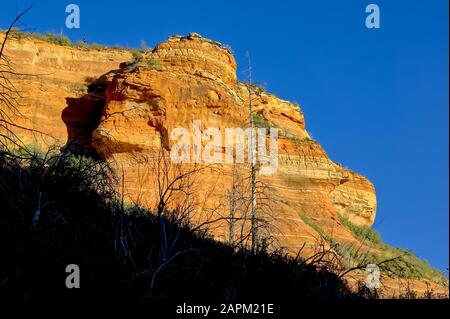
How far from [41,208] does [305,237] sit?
780 inches

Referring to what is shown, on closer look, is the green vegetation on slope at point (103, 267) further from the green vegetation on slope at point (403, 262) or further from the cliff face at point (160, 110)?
the cliff face at point (160, 110)

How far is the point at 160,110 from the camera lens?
2489 cm

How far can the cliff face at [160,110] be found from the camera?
2386 cm

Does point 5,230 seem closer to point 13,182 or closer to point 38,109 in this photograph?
point 13,182

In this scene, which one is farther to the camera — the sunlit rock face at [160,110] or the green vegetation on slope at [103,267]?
the sunlit rock face at [160,110]

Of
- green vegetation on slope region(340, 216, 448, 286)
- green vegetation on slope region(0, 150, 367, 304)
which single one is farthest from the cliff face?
green vegetation on slope region(0, 150, 367, 304)

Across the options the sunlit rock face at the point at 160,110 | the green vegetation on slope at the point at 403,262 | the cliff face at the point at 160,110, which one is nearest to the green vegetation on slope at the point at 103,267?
the green vegetation on slope at the point at 403,262

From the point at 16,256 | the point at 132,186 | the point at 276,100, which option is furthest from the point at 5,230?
the point at 276,100

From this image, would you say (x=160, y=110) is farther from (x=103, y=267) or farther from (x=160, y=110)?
(x=103, y=267)

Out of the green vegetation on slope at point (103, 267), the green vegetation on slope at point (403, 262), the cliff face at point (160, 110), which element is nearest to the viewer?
the green vegetation on slope at point (103, 267)

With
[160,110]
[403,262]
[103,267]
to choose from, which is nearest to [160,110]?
[160,110]

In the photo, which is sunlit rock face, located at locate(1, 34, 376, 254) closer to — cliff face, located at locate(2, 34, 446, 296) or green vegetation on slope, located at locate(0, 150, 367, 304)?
cliff face, located at locate(2, 34, 446, 296)

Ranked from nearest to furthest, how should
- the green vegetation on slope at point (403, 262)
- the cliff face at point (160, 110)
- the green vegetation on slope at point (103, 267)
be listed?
the green vegetation on slope at point (103, 267)
the green vegetation on slope at point (403, 262)
the cliff face at point (160, 110)

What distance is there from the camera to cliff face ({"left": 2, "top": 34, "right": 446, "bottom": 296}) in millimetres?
23859
